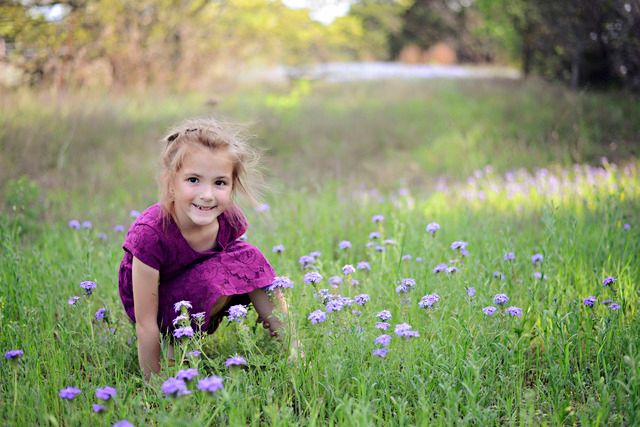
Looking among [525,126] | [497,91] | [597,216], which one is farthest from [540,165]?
[497,91]

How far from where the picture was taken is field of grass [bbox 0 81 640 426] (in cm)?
221

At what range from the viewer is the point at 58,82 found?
838cm

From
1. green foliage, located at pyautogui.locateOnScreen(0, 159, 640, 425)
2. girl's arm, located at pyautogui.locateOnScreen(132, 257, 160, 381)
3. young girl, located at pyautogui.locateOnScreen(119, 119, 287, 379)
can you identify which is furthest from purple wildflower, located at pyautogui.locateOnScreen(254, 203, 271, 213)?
girl's arm, located at pyautogui.locateOnScreen(132, 257, 160, 381)

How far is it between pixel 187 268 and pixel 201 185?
394mm

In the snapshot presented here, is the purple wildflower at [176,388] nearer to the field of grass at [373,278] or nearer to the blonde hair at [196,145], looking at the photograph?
the field of grass at [373,278]

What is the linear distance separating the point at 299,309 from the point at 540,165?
447 centimetres

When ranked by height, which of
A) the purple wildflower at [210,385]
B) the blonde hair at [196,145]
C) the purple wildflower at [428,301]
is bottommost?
the purple wildflower at [428,301]

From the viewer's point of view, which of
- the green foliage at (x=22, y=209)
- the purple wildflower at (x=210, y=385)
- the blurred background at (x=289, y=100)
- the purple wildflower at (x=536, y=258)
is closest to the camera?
the purple wildflower at (x=210, y=385)

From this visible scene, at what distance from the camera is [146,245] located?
97.4 inches

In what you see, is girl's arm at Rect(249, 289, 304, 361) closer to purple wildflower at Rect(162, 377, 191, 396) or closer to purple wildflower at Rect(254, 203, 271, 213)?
purple wildflower at Rect(254, 203, 271, 213)

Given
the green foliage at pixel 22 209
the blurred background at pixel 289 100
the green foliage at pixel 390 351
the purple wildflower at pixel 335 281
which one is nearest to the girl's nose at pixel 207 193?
the green foliage at pixel 390 351

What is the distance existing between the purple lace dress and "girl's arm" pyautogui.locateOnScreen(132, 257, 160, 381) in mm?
49

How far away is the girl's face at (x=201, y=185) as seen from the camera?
8.18ft

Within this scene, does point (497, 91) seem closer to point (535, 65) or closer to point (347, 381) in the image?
point (535, 65)
